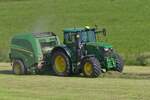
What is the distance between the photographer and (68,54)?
71.2 ft

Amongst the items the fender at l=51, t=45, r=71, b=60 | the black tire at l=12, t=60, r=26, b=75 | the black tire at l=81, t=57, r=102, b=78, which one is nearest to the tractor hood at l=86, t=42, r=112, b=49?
Answer: the black tire at l=81, t=57, r=102, b=78

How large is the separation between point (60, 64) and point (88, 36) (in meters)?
1.66

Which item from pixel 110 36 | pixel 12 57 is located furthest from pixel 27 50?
pixel 110 36

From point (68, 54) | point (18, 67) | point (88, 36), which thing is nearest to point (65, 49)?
point (68, 54)

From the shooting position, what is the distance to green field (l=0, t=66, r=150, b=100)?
15.2m

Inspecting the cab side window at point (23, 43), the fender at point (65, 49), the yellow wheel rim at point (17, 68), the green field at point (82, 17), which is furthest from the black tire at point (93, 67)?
the green field at point (82, 17)

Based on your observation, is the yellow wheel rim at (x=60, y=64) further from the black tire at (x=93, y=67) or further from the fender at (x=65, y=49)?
the black tire at (x=93, y=67)

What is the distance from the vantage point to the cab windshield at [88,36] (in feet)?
71.6

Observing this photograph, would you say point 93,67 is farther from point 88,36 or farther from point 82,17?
point 82,17

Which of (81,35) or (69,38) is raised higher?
(81,35)

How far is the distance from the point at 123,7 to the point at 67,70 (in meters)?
29.2

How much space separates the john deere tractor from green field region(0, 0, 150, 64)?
1409cm

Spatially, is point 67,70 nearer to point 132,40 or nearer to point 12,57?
point 12,57

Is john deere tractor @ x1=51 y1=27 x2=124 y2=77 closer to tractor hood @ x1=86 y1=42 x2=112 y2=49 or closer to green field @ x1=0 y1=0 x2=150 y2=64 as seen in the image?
tractor hood @ x1=86 y1=42 x2=112 y2=49
